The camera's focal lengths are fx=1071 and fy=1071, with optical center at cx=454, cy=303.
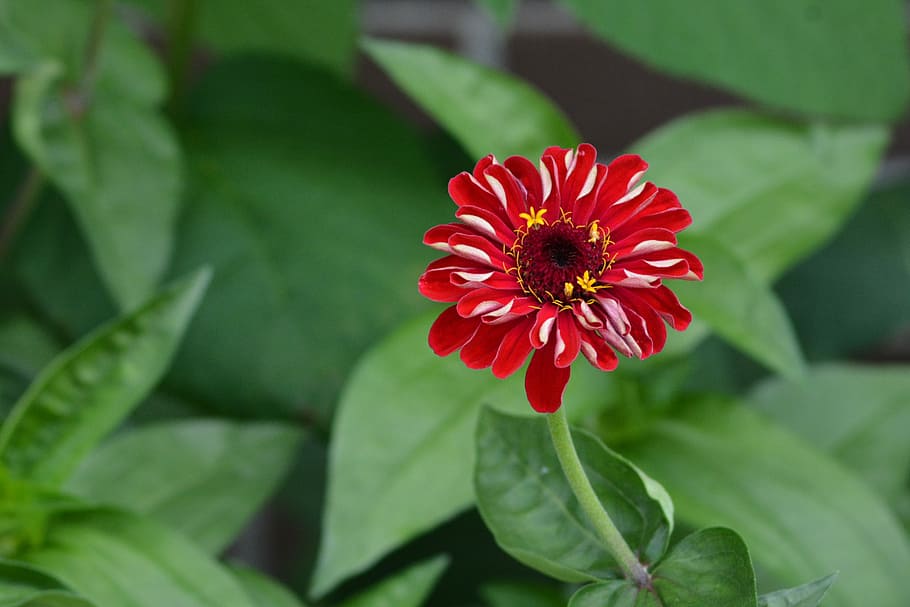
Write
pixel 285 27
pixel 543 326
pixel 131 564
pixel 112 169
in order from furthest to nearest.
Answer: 1. pixel 285 27
2. pixel 112 169
3. pixel 131 564
4. pixel 543 326

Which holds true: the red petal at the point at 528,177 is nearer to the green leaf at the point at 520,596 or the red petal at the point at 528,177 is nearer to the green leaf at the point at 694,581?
the green leaf at the point at 694,581

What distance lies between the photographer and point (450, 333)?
0.69 ft

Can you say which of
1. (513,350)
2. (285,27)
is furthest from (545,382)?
(285,27)

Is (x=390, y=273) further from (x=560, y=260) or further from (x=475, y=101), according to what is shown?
(x=560, y=260)

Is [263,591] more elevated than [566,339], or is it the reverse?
[566,339]

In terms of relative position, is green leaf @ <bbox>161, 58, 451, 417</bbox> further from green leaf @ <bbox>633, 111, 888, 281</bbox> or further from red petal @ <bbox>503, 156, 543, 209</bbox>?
red petal @ <bbox>503, 156, 543, 209</bbox>

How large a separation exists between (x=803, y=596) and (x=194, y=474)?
0.74 feet

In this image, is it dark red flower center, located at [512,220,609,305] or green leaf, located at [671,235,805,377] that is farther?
green leaf, located at [671,235,805,377]

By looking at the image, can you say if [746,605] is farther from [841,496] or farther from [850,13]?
[850,13]

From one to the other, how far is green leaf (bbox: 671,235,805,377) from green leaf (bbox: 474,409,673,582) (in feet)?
0.46

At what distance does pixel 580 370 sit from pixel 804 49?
0.20 meters

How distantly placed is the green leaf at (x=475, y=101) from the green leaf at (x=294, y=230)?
0.08 m

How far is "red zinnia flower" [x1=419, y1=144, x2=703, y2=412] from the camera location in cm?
20

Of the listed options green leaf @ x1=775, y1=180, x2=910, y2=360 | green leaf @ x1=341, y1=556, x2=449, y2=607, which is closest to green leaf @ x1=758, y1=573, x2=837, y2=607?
green leaf @ x1=341, y1=556, x2=449, y2=607
